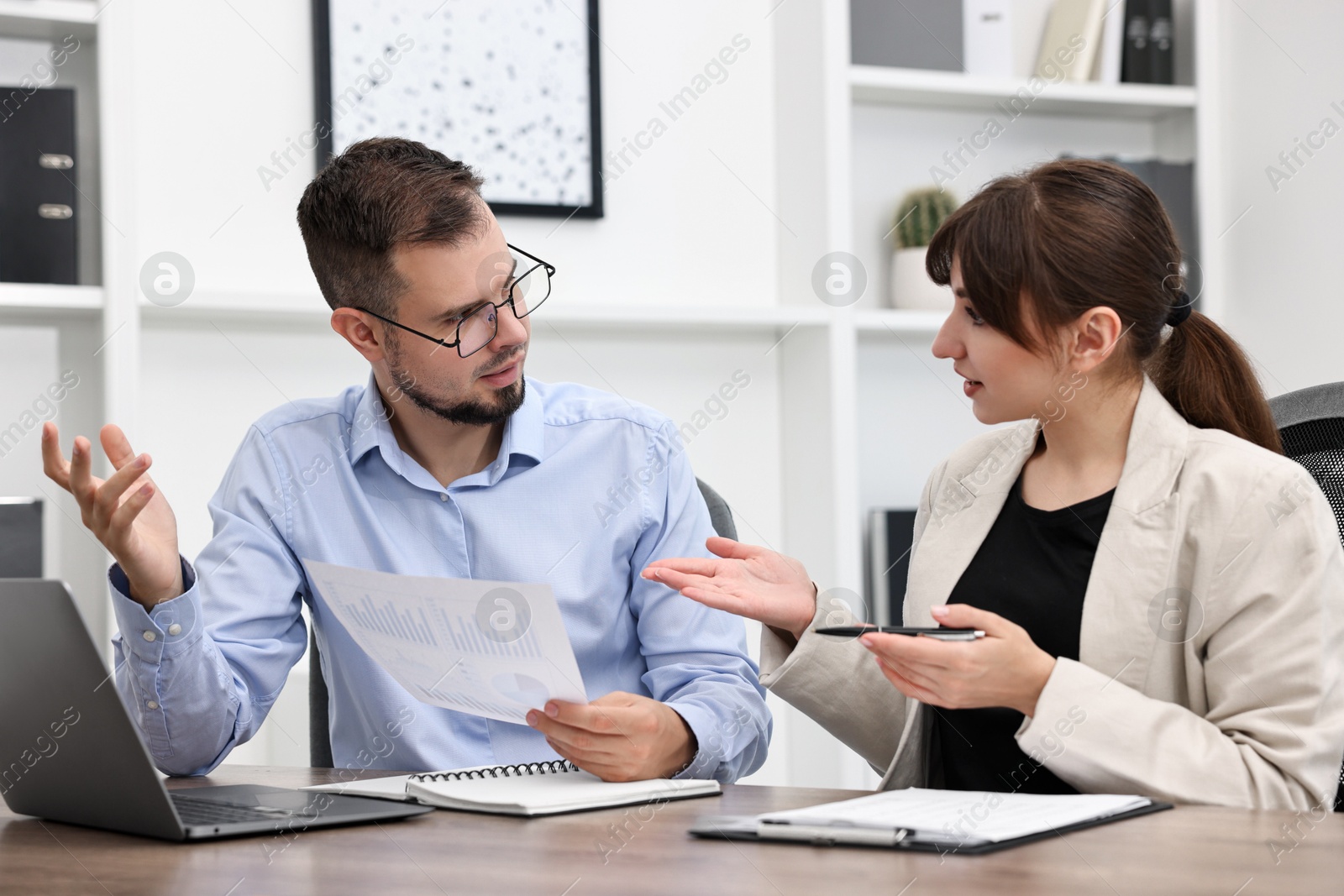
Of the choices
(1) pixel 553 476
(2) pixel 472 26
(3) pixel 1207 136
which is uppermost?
(2) pixel 472 26

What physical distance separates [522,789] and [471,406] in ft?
1.90

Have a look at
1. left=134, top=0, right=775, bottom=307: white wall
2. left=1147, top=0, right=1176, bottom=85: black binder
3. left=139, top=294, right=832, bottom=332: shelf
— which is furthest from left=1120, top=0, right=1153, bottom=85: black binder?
left=139, top=294, right=832, bottom=332: shelf

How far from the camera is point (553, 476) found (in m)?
1.59

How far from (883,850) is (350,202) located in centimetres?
110

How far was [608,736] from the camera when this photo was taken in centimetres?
112

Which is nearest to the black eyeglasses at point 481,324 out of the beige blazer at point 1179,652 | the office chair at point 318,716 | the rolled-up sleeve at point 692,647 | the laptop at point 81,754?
the rolled-up sleeve at point 692,647

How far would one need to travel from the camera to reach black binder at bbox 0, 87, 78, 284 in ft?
7.12

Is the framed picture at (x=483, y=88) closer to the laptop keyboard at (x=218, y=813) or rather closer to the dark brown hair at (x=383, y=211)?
the dark brown hair at (x=383, y=211)

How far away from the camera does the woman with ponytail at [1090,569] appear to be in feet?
3.43

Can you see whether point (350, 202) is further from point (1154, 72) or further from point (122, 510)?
point (1154, 72)

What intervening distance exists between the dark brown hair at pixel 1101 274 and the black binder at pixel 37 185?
1.59 meters

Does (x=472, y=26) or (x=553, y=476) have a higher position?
(x=472, y=26)

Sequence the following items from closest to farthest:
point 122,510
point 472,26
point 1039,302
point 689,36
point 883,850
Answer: point 883,850, point 122,510, point 1039,302, point 472,26, point 689,36

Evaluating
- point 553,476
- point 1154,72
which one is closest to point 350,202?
point 553,476
